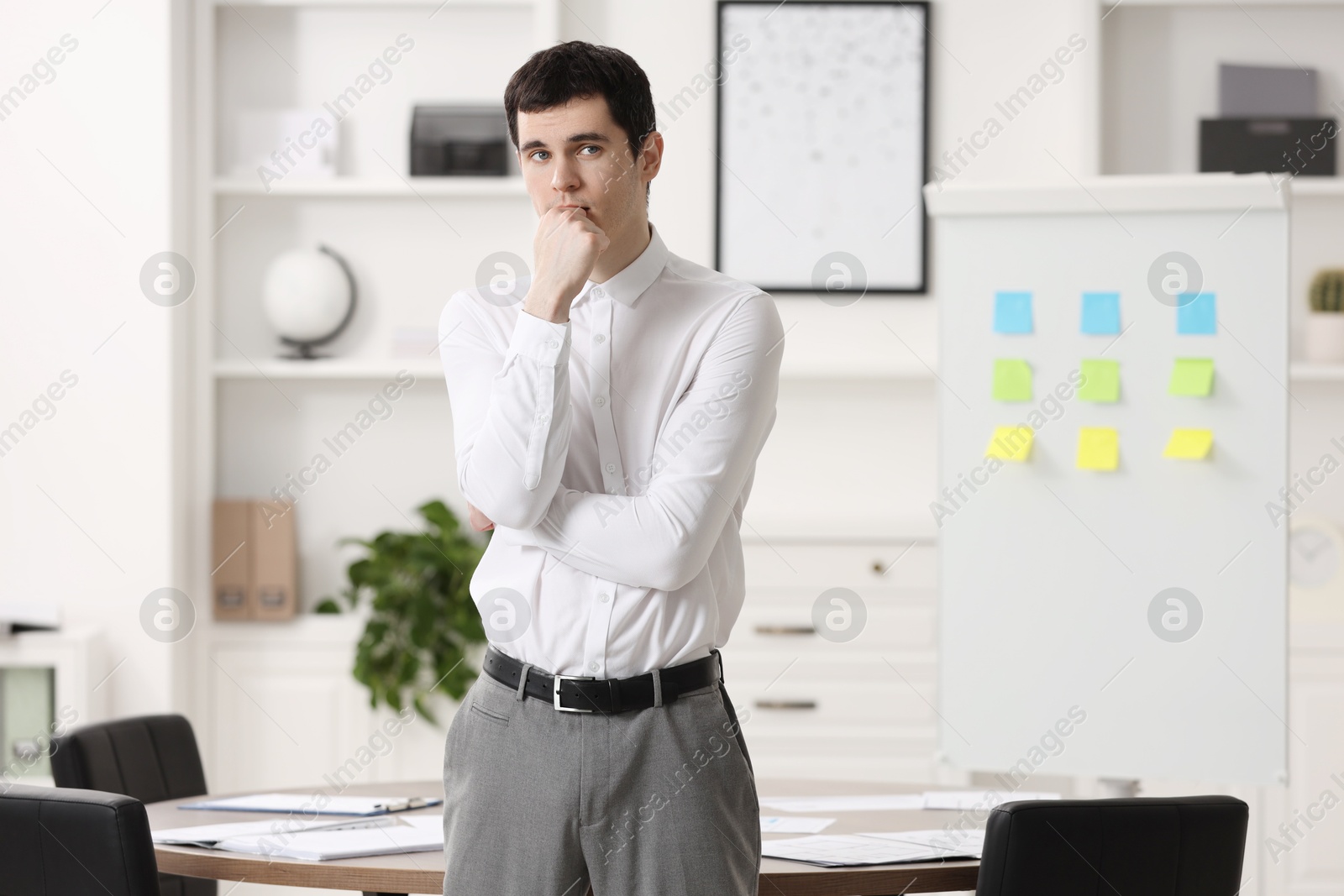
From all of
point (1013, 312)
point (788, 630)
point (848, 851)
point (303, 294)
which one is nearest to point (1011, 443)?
point (1013, 312)

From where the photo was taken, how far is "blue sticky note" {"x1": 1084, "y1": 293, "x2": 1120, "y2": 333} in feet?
9.02

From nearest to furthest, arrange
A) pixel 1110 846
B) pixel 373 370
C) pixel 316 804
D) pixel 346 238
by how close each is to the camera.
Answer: pixel 1110 846, pixel 316 804, pixel 373 370, pixel 346 238

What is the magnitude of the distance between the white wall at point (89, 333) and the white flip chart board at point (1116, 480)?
7.22 feet

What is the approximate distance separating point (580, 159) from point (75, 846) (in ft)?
3.50

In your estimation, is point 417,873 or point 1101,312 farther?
point 1101,312

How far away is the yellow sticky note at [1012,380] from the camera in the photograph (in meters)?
2.80

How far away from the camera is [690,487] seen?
1316 mm

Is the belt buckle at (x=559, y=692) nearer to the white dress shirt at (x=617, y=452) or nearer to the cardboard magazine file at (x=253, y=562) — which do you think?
the white dress shirt at (x=617, y=452)

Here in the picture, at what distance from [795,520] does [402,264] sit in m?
1.46

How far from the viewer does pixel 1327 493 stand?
3.62 m

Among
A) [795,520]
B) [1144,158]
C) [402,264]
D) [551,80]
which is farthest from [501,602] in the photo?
[1144,158]

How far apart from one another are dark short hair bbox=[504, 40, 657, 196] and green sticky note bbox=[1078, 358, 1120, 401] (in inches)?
66.8

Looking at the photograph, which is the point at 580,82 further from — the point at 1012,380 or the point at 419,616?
the point at 419,616

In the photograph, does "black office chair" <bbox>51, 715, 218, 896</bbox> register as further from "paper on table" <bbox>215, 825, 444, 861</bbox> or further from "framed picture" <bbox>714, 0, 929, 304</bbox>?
"framed picture" <bbox>714, 0, 929, 304</bbox>
